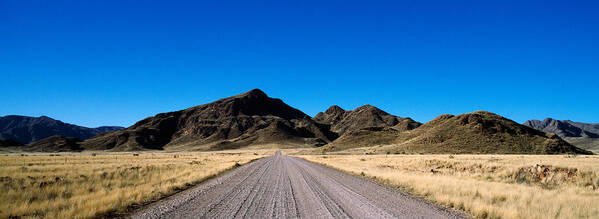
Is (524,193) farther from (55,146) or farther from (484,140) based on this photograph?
(55,146)

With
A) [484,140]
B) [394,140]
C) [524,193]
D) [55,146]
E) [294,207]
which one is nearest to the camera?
[294,207]

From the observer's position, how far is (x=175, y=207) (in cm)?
892

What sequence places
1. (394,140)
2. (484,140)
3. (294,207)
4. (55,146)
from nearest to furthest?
(294,207)
(484,140)
(394,140)
(55,146)

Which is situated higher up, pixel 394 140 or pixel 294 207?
pixel 394 140

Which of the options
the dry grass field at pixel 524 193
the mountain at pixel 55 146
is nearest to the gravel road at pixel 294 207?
the dry grass field at pixel 524 193

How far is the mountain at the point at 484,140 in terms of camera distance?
6625 cm

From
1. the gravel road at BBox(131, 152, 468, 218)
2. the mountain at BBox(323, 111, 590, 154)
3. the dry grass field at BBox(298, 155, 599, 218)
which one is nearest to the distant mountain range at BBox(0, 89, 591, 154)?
the mountain at BBox(323, 111, 590, 154)

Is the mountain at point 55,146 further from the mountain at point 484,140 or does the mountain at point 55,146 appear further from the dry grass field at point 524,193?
the dry grass field at point 524,193

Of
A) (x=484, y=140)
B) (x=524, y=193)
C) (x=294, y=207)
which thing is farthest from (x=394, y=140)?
(x=294, y=207)

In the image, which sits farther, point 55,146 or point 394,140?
point 55,146

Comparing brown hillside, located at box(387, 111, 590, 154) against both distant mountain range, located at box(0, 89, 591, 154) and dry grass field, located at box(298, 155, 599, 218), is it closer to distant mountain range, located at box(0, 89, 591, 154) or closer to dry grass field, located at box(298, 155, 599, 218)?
distant mountain range, located at box(0, 89, 591, 154)

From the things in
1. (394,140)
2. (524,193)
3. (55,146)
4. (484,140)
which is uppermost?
(394,140)

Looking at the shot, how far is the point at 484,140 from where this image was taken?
69.8 metres

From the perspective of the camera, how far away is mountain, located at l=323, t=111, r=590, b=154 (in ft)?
217
